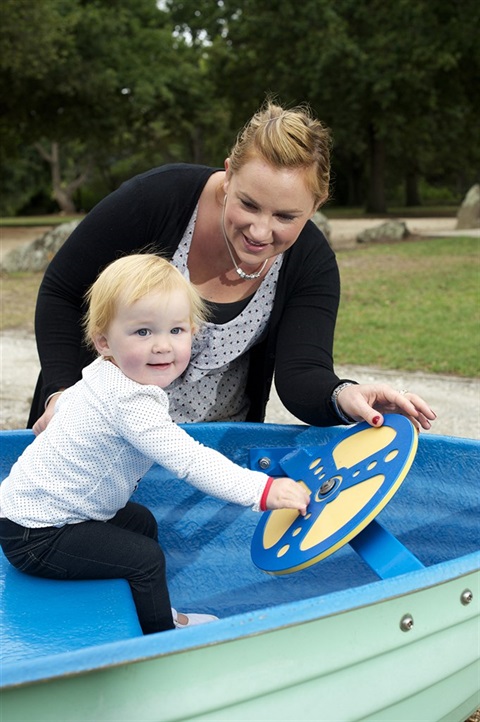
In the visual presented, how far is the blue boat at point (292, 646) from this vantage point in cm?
124

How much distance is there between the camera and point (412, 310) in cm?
725

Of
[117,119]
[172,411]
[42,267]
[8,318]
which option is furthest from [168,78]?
[172,411]

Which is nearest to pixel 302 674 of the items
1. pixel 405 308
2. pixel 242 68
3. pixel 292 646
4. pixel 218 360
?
pixel 292 646

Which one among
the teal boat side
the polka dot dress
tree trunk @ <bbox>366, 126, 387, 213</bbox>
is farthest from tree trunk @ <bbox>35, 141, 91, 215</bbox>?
the teal boat side

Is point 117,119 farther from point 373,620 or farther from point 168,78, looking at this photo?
point 373,620

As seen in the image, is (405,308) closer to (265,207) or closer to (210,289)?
(210,289)

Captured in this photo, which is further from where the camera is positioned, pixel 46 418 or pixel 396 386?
pixel 396 386

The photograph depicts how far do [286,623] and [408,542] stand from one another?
1049mm

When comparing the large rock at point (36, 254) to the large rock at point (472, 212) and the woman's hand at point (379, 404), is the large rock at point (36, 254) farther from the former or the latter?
the woman's hand at point (379, 404)

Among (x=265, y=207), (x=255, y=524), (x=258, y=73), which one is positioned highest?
(x=258, y=73)

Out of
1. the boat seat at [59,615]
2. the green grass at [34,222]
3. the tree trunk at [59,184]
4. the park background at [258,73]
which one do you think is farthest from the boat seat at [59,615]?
the tree trunk at [59,184]

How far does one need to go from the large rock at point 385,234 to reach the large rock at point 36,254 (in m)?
4.91

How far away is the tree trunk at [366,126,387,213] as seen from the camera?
81.0 ft

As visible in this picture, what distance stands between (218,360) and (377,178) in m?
23.3
